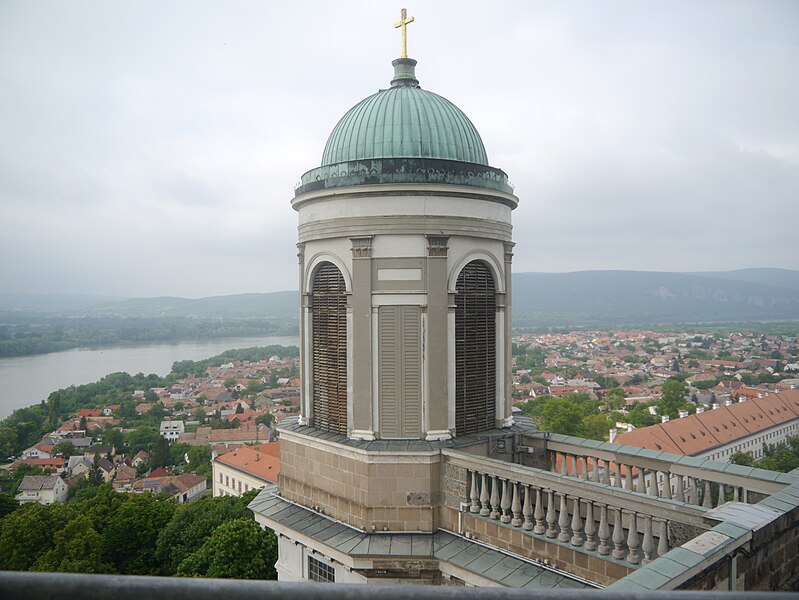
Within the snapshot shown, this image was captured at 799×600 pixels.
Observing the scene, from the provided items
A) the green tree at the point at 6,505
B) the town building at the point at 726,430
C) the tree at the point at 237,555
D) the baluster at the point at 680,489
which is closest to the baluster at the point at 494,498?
the baluster at the point at 680,489

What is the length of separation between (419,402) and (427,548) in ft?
8.75

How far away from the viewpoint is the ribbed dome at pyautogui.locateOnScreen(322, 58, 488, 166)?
12609mm

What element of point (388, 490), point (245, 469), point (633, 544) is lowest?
point (245, 469)

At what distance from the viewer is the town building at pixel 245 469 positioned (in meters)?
59.1

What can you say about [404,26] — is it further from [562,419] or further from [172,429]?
[172,429]

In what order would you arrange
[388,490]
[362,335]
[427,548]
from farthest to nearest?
1. [362,335]
2. [388,490]
3. [427,548]

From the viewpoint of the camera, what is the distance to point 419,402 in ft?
39.0

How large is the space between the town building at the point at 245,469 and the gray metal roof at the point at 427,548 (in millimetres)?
47107

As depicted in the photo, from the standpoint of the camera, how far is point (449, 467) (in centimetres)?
1129

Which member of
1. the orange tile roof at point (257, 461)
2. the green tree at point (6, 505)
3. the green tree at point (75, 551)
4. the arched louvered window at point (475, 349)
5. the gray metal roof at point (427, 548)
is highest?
the arched louvered window at point (475, 349)

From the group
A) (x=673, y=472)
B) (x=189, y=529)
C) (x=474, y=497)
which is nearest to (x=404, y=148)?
(x=474, y=497)

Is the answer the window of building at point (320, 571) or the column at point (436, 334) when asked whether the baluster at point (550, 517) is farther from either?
the window of building at point (320, 571)

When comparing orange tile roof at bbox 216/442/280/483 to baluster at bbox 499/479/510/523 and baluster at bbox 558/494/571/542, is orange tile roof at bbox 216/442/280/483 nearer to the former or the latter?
baluster at bbox 499/479/510/523

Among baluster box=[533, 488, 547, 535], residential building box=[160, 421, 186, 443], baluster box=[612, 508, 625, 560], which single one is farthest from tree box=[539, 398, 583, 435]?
residential building box=[160, 421, 186, 443]
